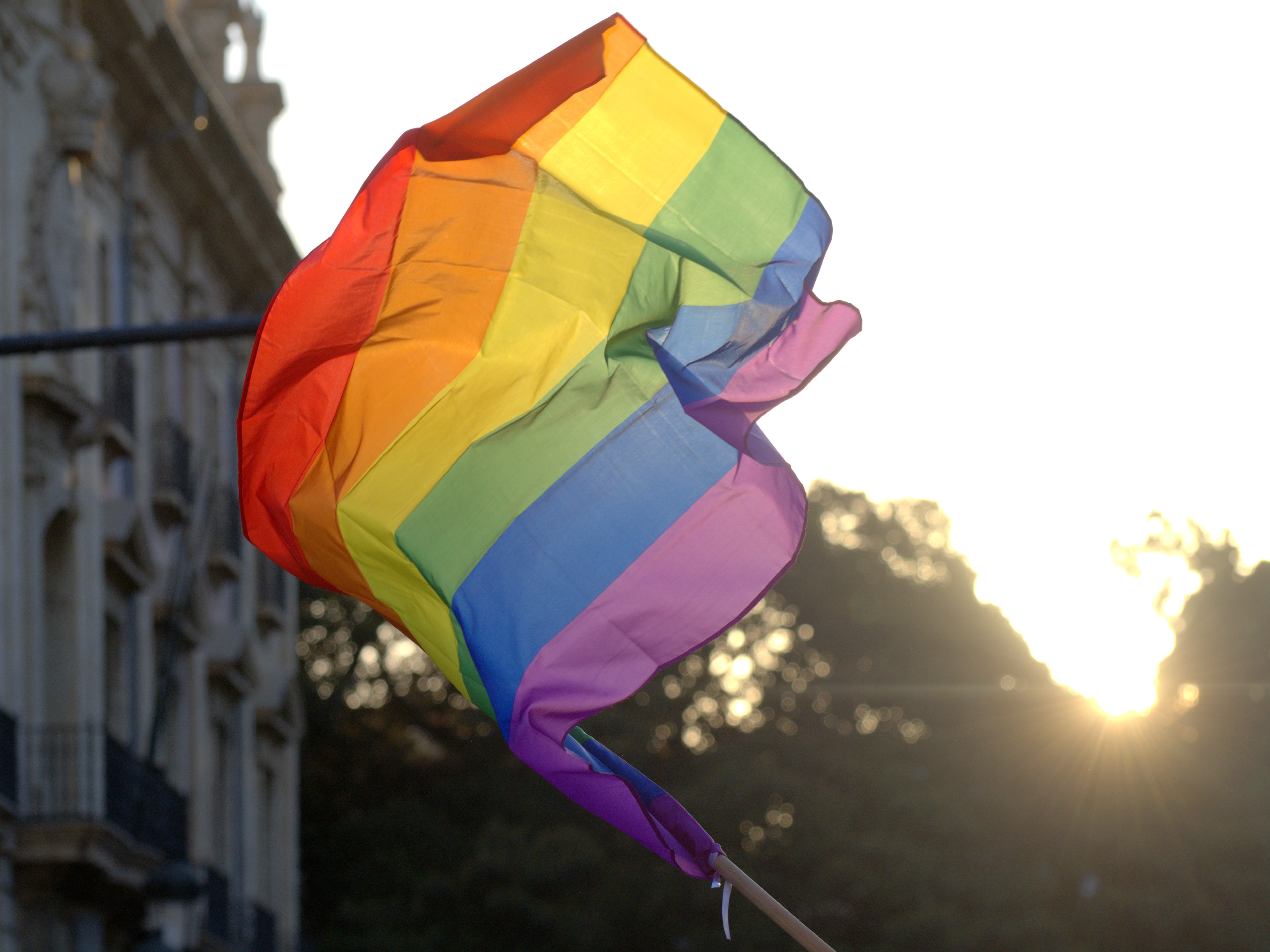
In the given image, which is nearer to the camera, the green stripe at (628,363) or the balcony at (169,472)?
the green stripe at (628,363)

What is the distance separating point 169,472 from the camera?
21266 millimetres

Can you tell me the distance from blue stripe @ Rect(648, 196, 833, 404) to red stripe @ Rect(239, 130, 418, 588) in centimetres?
117

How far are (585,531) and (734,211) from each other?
3.96 ft

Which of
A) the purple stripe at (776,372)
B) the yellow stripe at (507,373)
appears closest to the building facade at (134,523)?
the yellow stripe at (507,373)

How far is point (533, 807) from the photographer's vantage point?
137ft

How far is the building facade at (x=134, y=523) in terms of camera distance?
54.2ft

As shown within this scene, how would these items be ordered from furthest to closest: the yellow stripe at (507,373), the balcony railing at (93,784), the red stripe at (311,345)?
1. the balcony railing at (93,784)
2. the red stripe at (311,345)
3. the yellow stripe at (507,373)

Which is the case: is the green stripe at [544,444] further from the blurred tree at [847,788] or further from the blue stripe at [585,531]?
the blurred tree at [847,788]

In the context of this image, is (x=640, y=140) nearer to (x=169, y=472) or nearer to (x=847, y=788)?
(x=169, y=472)

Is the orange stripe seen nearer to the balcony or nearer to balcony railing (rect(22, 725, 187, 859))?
balcony railing (rect(22, 725, 187, 859))

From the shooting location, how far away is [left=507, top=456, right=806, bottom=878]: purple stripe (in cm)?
627

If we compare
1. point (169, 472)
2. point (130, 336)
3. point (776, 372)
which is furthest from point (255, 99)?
point (776, 372)

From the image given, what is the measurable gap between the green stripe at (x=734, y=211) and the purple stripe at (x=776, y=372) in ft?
0.74

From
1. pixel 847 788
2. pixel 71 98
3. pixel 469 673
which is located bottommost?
pixel 469 673
